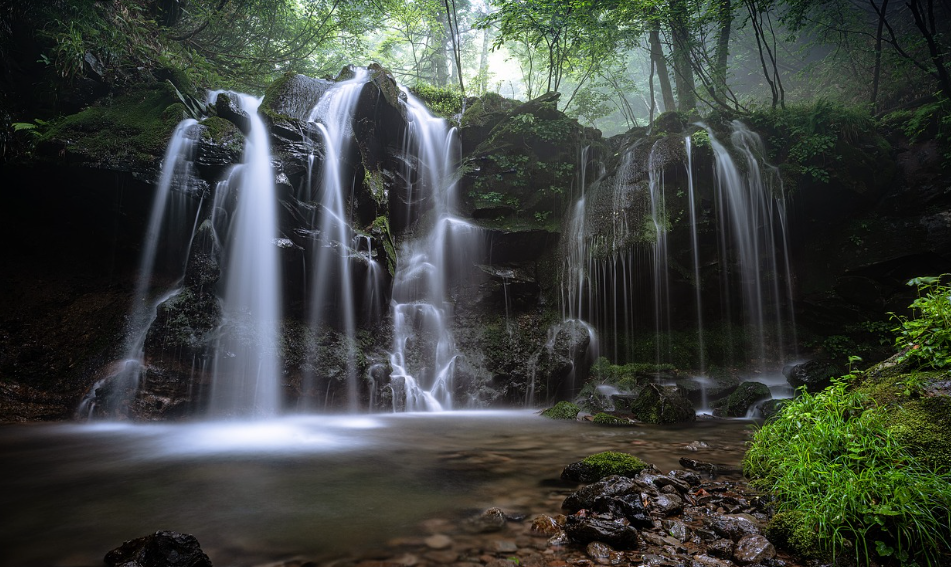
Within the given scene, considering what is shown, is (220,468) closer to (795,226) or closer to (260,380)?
(260,380)

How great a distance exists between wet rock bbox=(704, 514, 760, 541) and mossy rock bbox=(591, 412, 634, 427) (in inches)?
173

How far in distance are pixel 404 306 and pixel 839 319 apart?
11.5 meters

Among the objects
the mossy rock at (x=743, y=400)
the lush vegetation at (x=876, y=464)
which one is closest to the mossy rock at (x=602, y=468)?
the lush vegetation at (x=876, y=464)

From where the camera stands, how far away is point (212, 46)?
44.8 ft

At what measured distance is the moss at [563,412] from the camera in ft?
26.2

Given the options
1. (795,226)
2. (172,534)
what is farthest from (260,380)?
(795,226)

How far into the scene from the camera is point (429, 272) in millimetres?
11391

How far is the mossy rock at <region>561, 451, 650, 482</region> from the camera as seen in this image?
12.7ft

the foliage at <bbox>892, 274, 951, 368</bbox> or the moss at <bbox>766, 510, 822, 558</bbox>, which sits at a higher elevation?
the foliage at <bbox>892, 274, 951, 368</bbox>

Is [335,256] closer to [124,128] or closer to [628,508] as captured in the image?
[124,128]

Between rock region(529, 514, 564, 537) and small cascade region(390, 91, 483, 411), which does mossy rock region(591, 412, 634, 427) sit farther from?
rock region(529, 514, 564, 537)

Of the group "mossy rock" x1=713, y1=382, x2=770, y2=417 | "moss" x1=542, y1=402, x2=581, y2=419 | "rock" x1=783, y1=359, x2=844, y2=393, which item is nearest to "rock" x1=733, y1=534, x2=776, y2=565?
"moss" x1=542, y1=402, x2=581, y2=419

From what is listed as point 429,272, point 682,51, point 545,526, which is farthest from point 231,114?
point 682,51

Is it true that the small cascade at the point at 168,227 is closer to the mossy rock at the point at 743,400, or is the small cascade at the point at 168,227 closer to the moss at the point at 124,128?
the moss at the point at 124,128
